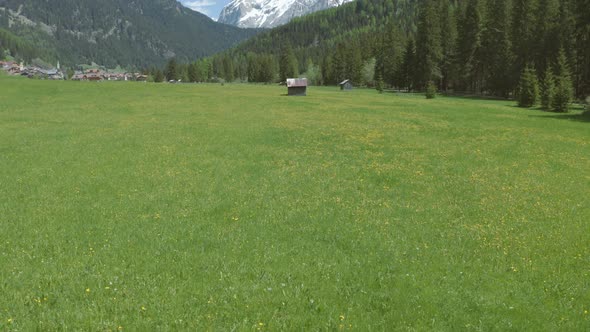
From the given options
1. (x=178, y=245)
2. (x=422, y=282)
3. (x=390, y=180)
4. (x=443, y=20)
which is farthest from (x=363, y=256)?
(x=443, y=20)

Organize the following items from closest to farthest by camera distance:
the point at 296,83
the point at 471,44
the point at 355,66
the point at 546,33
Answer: the point at 546,33 < the point at 296,83 < the point at 471,44 < the point at 355,66

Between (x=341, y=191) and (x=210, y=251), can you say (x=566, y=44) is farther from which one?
(x=210, y=251)

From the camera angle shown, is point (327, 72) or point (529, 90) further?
point (327, 72)

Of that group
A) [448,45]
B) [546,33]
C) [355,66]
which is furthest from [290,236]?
[355,66]

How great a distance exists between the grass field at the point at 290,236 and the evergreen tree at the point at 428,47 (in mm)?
83354

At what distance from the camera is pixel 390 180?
799 inches

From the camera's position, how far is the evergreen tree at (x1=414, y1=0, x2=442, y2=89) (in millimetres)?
106500

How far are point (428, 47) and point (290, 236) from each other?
4157 inches

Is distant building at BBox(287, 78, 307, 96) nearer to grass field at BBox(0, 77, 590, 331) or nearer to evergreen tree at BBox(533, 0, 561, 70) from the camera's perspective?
evergreen tree at BBox(533, 0, 561, 70)

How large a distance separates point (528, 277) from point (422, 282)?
2907 mm

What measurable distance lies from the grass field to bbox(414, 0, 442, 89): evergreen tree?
273ft

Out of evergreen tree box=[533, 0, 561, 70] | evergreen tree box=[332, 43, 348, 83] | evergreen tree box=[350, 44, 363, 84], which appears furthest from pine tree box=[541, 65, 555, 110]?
evergreen tree box=[332, 43, 348, 83]

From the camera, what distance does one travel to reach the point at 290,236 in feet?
42.2

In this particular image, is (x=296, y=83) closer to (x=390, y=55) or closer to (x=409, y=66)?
(x=409, y=66)
